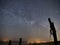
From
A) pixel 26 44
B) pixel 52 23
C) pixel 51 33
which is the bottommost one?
pixel 26 44

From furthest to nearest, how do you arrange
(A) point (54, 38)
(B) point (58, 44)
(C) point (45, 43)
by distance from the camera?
(C) point (45, 43)
(B) point (58, 44)
(A) point (54, 38)

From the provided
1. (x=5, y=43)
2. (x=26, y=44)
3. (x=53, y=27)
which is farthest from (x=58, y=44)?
(x=5, y=43)

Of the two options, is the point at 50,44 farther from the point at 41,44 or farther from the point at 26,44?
the point at 26,44

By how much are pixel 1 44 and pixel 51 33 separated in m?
23.2

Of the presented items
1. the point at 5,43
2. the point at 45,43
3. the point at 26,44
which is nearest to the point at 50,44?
the point at 45,43

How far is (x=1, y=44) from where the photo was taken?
38000 mm

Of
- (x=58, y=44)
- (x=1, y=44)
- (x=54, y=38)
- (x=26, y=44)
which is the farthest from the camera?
(x=1, y=44)

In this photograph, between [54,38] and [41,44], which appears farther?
[41,44]

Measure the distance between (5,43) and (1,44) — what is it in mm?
1415

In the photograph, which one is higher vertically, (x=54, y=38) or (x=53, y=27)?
(x=53, y=27)

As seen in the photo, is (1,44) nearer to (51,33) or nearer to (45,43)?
(45,43)

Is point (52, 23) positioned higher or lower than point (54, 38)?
higher

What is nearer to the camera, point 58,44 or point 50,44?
point 58,44

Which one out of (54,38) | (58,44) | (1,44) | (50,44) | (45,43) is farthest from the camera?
(1,44)
